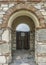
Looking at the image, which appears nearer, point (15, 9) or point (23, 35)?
point (15, 9)

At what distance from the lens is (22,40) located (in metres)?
8.64

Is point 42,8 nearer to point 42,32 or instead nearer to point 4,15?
point 42,32

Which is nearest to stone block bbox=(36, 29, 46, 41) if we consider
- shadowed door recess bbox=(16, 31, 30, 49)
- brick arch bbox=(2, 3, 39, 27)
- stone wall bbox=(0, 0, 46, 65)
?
stone wall bbox=(0, 0, 46, 65)

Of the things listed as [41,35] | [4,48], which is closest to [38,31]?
[41,35]

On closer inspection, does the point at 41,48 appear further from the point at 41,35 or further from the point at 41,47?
the point at 41,35

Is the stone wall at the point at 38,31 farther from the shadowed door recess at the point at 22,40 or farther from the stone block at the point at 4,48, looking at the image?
the shadowed door recess at the point at 22,40

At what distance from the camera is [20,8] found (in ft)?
17.5

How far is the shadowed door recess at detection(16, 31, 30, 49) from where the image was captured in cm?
849

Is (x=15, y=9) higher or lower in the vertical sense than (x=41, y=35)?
higher

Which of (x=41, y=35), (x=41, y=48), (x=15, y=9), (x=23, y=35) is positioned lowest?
(x=41, y=48)

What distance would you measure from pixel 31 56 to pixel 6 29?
1.79m

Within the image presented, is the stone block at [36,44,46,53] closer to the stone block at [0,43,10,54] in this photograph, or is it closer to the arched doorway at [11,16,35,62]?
the stone block at [0,43,10,54]

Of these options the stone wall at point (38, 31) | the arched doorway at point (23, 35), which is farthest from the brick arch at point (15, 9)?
the arched doorway at point (23, 35)

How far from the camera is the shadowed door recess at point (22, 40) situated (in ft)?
27.9
